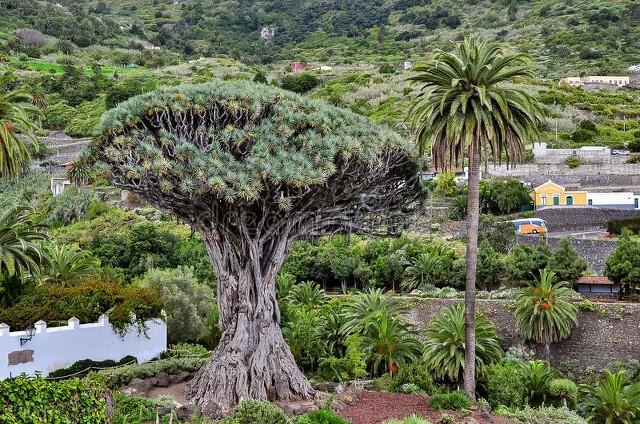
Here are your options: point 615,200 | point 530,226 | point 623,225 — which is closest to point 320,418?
point 530,226

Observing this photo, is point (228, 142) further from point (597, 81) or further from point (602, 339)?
point (597, 81)

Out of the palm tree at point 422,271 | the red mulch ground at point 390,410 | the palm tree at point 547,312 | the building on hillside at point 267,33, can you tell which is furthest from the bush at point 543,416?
the building on hillside at point 267,33

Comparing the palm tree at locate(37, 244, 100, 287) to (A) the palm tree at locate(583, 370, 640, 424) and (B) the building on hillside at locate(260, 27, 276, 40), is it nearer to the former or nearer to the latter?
(A) the palm tree at locate(583, 370, 640, 424)

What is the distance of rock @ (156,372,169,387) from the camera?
21453 millimetres

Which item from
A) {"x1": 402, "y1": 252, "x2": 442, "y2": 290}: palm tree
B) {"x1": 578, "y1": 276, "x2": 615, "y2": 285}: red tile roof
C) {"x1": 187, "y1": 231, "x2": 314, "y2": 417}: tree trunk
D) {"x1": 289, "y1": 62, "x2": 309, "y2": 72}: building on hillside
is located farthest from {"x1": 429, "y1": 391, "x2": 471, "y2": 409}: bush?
{"x1": 289, "y1": 62, "x2": 309, "y2": 72}: building on hillside

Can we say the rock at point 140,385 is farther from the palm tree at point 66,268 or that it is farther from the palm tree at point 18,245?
the palm tree at point 66,268

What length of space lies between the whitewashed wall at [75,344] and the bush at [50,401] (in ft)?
28.8

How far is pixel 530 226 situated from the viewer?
4547 centimetres

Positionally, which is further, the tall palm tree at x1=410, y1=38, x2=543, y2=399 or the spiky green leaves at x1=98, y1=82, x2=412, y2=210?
the tall palm tree at x1=410, y1=38, x2=543, y2=399

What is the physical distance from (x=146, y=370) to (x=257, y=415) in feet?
20.0

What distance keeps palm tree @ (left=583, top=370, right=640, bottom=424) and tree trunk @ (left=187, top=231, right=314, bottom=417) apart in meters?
9.87

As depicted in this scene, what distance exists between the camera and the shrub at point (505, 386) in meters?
25.1

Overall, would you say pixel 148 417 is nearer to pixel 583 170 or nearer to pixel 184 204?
pixel 184 204

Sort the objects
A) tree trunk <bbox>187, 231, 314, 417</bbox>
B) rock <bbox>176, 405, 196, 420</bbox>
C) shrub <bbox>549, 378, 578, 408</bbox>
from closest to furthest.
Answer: rock <bbox>176, 405, 196, 420</bbox> → tree trunk <bbox>187, 231, 314, 417</bbox> → shrub <bbox>549, 378, 578, 408</bbox>
